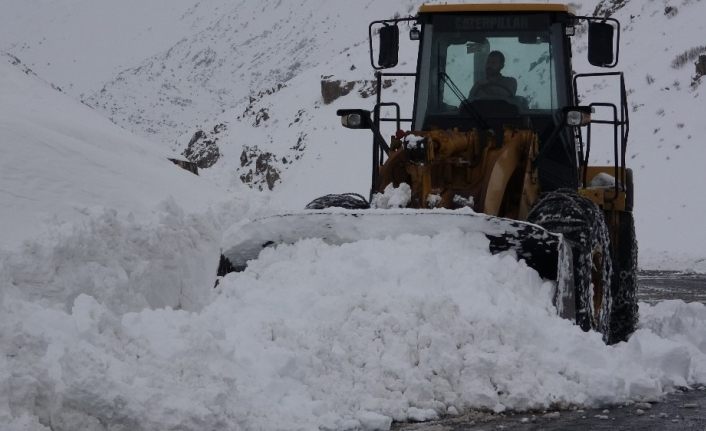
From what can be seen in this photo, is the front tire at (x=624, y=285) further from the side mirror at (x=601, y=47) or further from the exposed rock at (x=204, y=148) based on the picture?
the exposed rock at (x=204, y=148)

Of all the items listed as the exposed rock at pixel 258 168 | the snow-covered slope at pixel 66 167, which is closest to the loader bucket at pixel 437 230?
the snow-covered slope at pixel 66 167

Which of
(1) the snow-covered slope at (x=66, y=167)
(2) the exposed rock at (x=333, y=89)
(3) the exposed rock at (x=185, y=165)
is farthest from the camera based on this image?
(2) the exposed rock at (x=333, y=89)

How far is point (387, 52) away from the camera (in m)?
7.88

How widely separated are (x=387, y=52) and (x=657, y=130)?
54.4 feet

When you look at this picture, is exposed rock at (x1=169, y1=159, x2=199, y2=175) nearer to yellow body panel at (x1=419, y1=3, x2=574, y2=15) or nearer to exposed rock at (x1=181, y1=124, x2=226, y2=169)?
yellow body panel at (x1=419, y1=3, x2=574, y2=15)

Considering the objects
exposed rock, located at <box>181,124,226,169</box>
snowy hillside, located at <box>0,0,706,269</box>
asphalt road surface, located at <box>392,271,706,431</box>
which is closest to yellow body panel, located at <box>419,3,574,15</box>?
asphalt road surface, located at <box>392,271,706,431</box>

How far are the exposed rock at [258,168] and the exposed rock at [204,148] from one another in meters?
1.75

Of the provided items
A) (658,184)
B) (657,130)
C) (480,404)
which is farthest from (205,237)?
(657,130)

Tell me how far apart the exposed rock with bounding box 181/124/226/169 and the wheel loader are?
2753 cm

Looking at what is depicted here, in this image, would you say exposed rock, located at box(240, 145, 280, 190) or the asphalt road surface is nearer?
the asphalt road surface

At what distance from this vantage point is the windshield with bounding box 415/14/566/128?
7.77 m

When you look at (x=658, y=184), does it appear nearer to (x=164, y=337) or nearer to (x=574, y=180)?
(x=574, y=180)

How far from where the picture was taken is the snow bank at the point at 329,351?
403cm

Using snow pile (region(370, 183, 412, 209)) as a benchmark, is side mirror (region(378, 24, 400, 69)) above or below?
above
